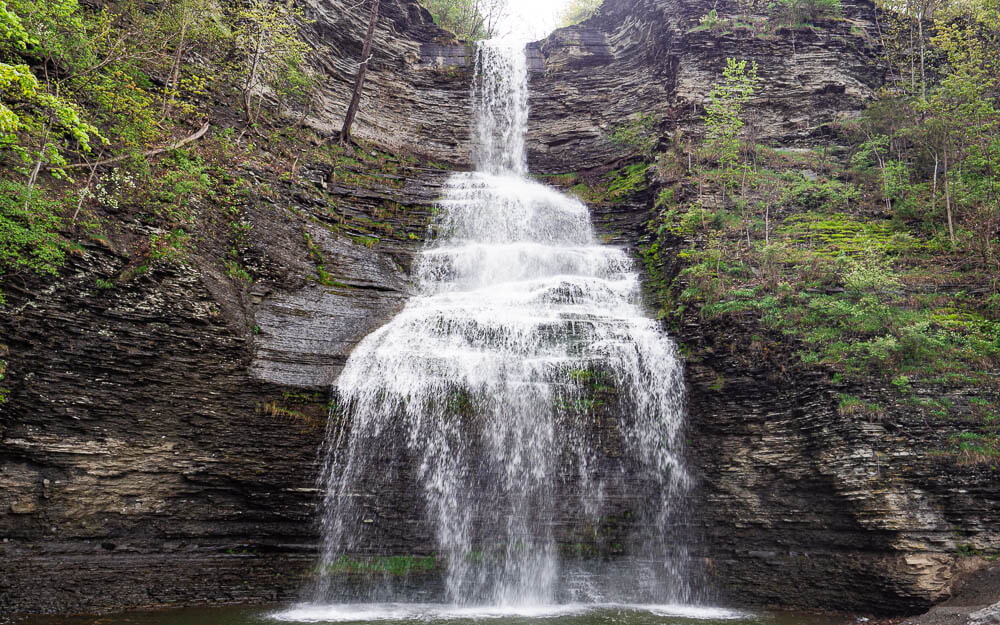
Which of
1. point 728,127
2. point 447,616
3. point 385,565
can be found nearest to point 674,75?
point 728,127

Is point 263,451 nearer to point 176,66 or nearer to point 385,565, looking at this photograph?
point 385,565

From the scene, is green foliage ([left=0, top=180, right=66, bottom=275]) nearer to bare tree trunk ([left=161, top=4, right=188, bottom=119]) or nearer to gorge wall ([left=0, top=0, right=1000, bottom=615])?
gorge wall ([left=0, top=0, right=1000, bottom=615])

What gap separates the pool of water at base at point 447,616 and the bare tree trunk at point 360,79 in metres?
15.9

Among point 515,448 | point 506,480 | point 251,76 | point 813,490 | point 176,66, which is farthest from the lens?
point 251,76

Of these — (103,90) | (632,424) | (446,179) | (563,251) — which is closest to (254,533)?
(632,424)

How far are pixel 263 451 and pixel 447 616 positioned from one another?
Result: 188 inches

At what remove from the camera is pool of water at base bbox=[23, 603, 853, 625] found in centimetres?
845

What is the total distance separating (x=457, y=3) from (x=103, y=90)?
24.8 meters

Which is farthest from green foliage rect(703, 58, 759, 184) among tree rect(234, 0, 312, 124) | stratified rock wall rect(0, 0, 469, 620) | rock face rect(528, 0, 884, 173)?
tree rect(234, 0, 312, 124)

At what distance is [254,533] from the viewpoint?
1002cm

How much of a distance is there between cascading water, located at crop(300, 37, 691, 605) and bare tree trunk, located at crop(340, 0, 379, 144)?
33.0 ft

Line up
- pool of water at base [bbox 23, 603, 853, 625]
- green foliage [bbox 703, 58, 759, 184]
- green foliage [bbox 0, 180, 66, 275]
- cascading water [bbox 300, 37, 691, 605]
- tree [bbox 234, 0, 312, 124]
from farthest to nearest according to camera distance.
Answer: green foliage [bbox 703, 58, 759, 184] → tree [bbox 234, 0, 312, 124] → cascading water [bbox 300, 37, 691, 605] → pool of water at base [bbox 23, 603, 853, 625] → green foliage [bbox 0, 180, 66, 275]

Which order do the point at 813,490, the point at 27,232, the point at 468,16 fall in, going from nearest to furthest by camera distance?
the point at 27,232, the point at 813,490, the point at 468,16

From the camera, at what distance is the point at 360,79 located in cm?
2050
